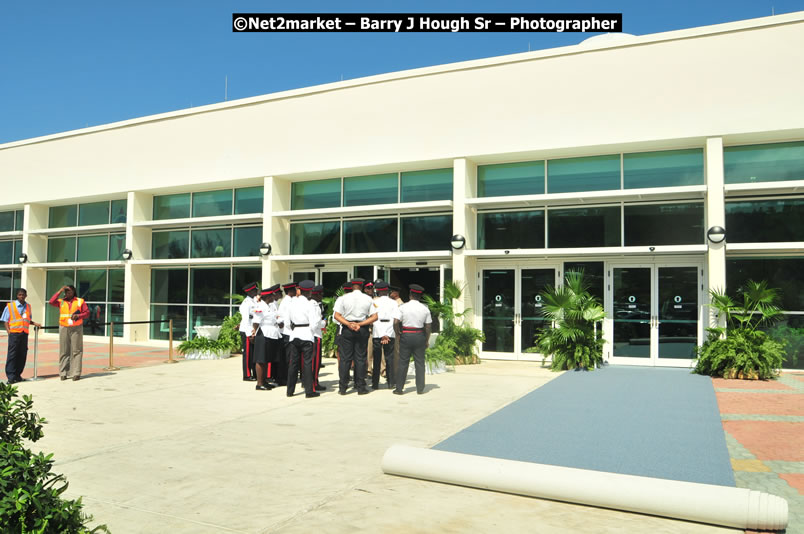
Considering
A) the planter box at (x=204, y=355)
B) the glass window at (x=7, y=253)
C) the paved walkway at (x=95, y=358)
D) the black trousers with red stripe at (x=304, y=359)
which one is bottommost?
the paved walkway at (x=95, y=358)

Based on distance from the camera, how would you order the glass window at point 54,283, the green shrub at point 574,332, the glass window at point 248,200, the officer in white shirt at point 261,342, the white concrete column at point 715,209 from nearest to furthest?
the officer in white shirt at point 261,342
the white concrete column at point 715,209
the green shrub at point 574,332
the glass window at point 248,200
the glass window at point 54,283

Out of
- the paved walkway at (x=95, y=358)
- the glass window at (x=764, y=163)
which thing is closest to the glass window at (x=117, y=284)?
the paved walkway at (x=95, y=358)

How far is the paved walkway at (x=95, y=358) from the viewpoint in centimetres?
1368

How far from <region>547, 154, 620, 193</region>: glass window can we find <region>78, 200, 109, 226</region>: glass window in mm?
15938

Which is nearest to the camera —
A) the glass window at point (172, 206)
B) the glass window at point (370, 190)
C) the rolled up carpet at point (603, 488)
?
the rolled up carpet at point (603, 488)

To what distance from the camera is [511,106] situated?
1486cm

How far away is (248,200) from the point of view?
1900 centimetres

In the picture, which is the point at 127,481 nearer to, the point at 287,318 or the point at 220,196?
the point at 287,318

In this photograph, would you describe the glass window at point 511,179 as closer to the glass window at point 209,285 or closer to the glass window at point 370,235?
the glass window at point 370,235

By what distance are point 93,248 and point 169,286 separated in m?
4.06

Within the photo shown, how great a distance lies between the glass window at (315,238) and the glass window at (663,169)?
811cm

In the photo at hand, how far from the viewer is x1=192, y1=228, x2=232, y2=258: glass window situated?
1927cm

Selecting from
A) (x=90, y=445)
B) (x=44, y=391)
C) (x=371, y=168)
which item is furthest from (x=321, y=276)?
(x=90, y=445)

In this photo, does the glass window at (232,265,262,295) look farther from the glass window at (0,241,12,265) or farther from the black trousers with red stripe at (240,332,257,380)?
the glass window at (0,241,12,265)
